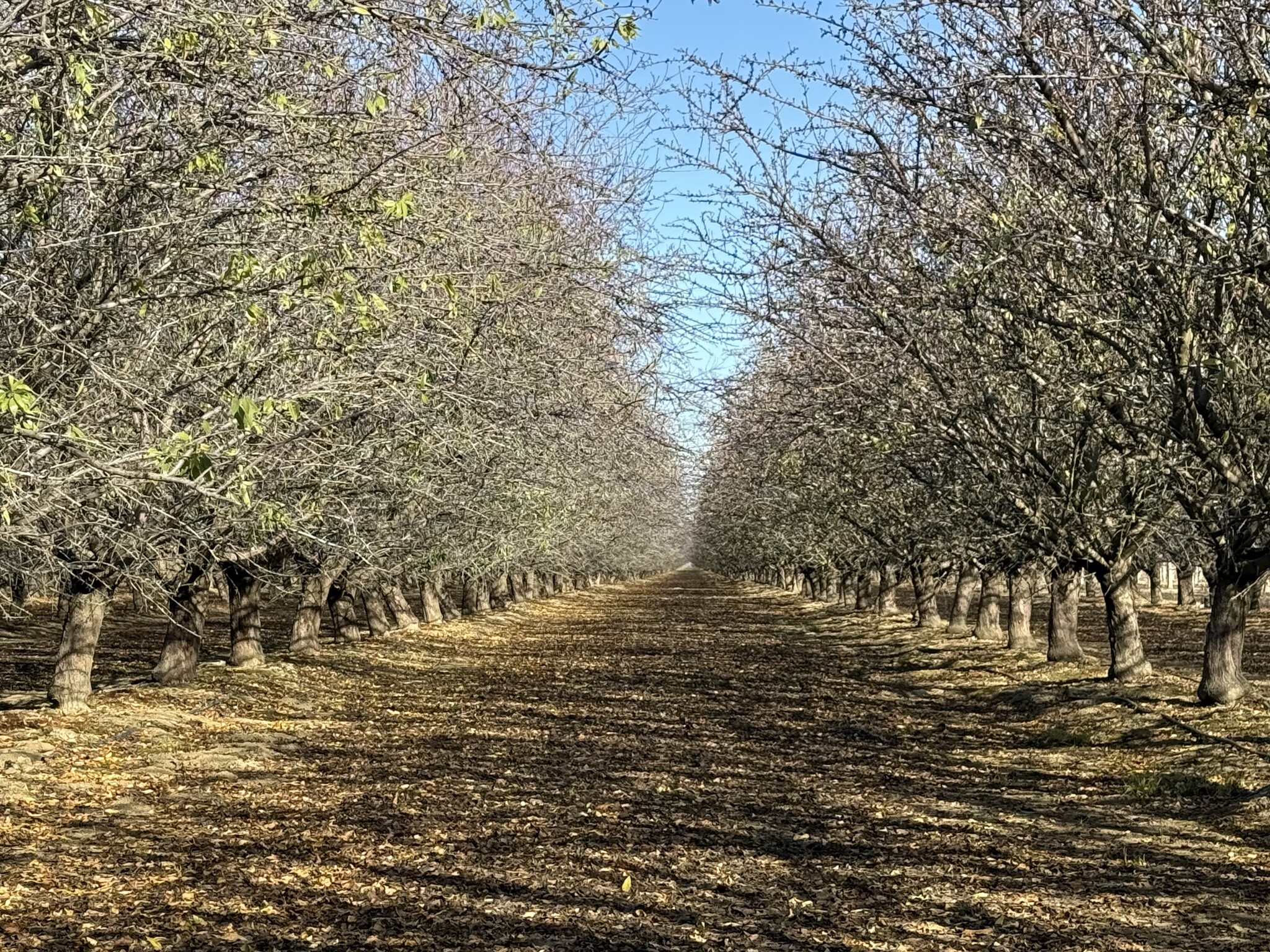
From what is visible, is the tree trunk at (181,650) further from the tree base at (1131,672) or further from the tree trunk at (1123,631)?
the tree base at (1131,672)

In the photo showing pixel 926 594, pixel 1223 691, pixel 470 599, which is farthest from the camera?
pixel 470 599

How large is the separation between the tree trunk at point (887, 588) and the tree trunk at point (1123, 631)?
1917 cm

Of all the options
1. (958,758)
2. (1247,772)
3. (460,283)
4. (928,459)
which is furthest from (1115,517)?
(460,283)

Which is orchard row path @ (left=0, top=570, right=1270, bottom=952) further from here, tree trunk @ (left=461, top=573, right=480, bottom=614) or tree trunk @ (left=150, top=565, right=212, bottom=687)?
tree trunk @ (left=461, top=573, right=480, bottom=614)

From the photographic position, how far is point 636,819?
10.5 m

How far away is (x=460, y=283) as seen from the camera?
13.0 meters

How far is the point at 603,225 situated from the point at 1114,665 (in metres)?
9.20

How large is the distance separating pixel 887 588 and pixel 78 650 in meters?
28.4

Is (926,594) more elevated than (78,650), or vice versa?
(926,594)

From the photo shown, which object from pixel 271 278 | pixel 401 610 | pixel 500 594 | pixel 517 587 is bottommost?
pixel 401 610

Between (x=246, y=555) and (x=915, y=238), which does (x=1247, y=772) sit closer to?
(x=915, y=238)

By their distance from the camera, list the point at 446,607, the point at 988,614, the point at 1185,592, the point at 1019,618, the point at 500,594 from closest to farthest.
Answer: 1. the point at 1019,618
2. the point at 988,614
3. the point at 446,607
4. the point at 500,594
5. the point at 1185,592

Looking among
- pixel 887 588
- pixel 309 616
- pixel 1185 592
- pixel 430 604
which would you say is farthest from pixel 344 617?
pixel 1185 592

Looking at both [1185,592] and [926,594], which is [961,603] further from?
[1185,592]
